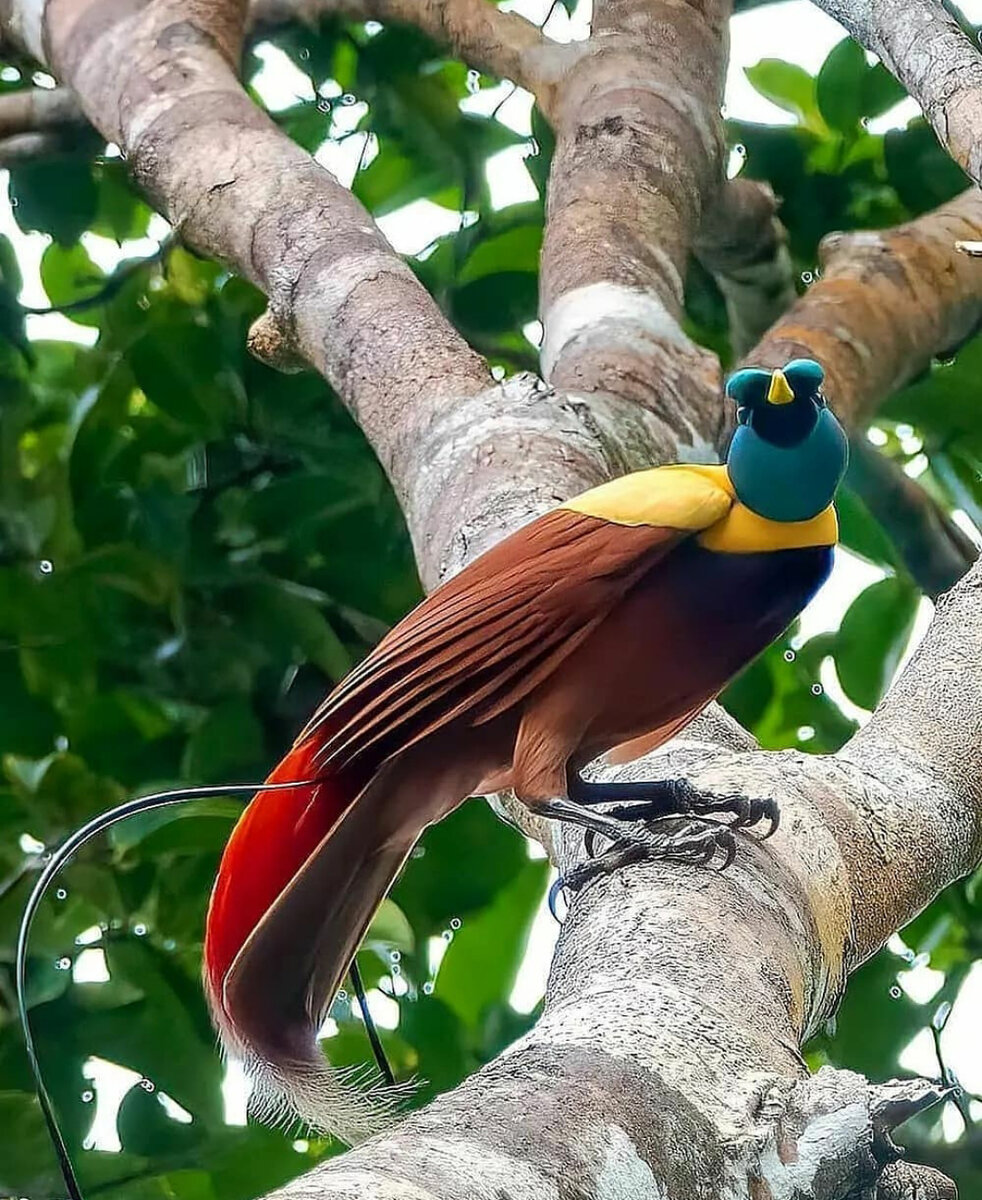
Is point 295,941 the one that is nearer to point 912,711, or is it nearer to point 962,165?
point 912,711

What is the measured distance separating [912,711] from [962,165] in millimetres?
375

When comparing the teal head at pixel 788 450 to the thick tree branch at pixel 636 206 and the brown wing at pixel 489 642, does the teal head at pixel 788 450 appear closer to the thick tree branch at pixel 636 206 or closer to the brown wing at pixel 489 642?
the brown wing at pixel 489 642

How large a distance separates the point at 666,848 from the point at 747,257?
1196 mm

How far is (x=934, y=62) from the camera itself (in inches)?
43.4

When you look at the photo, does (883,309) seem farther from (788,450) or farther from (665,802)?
(665,802)

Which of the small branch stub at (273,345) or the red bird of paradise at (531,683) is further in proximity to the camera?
the small branch stub at (273,345)

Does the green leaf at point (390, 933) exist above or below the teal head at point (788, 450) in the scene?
below

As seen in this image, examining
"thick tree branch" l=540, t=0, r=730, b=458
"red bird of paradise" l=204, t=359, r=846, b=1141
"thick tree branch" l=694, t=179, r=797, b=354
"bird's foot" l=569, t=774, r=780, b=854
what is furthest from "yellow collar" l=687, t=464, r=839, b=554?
"thick tree branch" l=694, t=179, r=797, b=354

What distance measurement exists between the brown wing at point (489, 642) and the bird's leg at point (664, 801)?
0.10 metres

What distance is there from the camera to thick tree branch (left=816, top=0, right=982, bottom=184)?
42.4 inches

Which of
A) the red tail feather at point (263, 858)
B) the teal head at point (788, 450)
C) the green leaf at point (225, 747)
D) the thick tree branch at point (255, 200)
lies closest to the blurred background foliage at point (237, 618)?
the green leaf at point (225, 747)

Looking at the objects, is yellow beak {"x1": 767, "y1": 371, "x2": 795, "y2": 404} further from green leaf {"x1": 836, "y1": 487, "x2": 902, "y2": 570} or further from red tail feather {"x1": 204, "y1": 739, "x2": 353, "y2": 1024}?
green leaf {"x1": 836, "y1": 487, "x2": 902, "y2": 570}

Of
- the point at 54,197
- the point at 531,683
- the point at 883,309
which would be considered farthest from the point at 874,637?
the point at 54,197

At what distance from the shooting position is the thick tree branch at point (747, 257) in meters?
1.86
